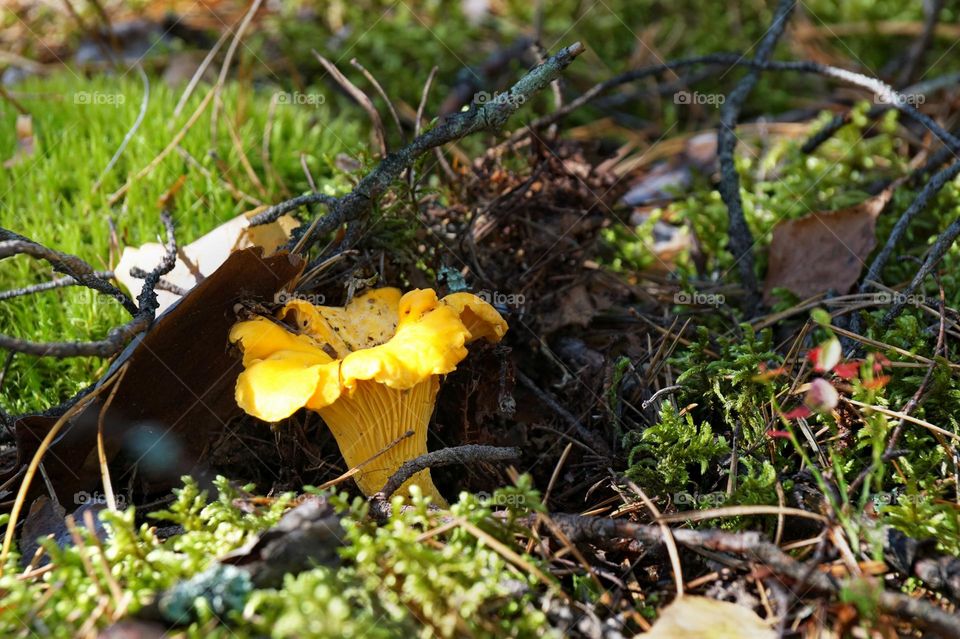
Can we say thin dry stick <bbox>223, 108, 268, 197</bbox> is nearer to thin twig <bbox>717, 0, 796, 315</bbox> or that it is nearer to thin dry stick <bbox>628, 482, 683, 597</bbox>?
thin twig <bbox>717, 0, 796, 315</bbox>

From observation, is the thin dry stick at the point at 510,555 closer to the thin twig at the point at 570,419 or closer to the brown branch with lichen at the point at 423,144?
the thin twig at the point at 570,419

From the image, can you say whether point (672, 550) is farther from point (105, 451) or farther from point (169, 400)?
point (105, 451)

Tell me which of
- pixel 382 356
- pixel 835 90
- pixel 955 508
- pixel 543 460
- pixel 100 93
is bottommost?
pixel 955 508

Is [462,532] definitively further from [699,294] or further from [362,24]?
[362,24]

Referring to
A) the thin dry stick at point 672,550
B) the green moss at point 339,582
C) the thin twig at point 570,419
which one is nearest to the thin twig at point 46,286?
the green moss at point 339,582

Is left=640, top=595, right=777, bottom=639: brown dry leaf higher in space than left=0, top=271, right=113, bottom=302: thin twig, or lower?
lower

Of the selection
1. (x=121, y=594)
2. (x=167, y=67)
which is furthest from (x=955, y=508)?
(x=167, y=67)

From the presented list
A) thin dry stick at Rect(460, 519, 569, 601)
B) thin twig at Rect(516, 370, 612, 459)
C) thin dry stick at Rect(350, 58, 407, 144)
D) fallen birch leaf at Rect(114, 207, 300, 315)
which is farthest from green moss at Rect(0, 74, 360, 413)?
thin dry stick at Rect(460, 519, 569, 601)
